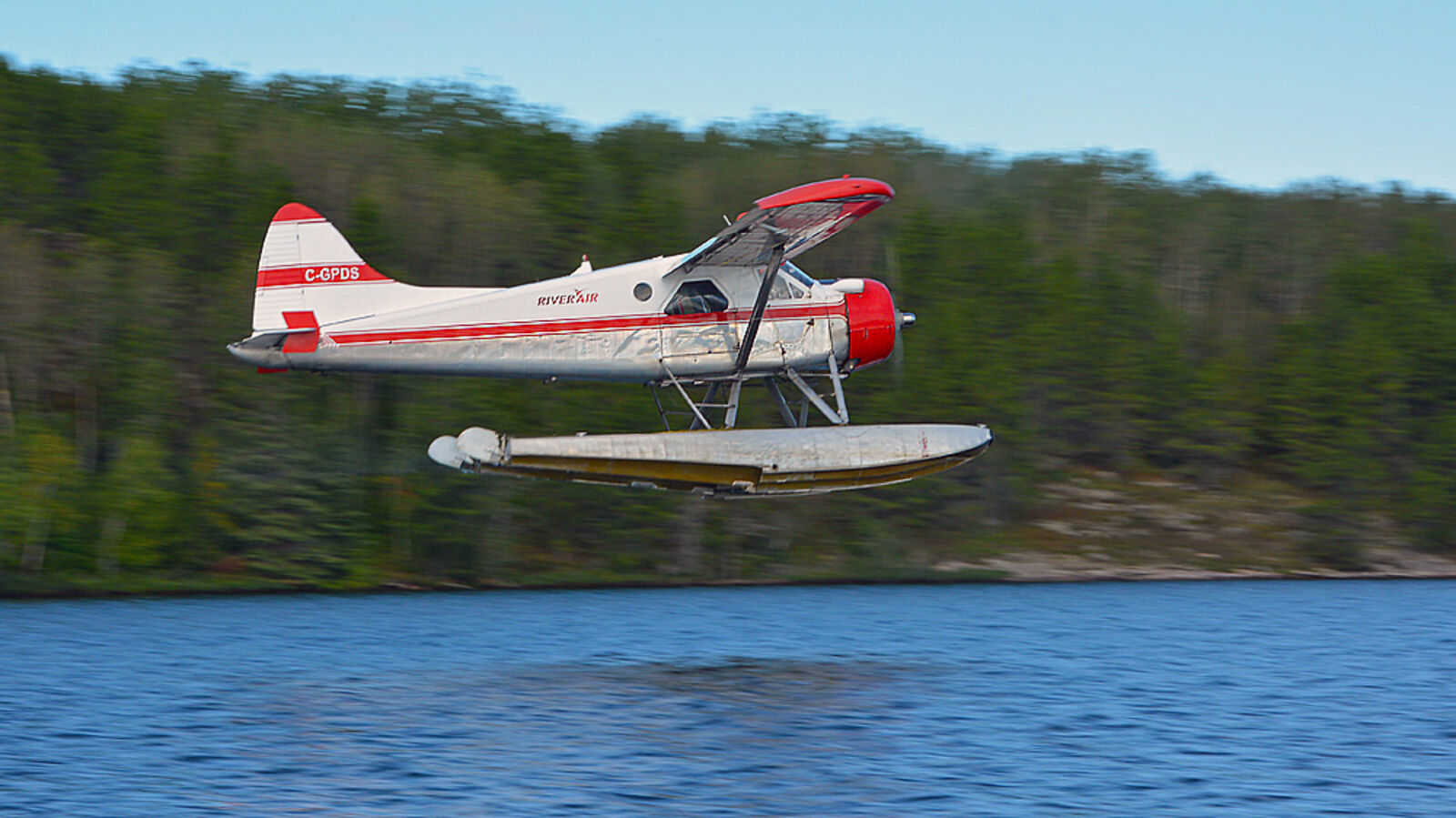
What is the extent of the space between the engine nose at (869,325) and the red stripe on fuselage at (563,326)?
180 mm

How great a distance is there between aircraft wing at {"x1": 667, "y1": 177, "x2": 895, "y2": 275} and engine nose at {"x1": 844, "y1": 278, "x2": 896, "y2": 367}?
38.9 inches

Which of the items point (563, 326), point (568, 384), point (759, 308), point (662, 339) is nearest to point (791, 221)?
point (759, 308)

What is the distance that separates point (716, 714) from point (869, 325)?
19.0ft

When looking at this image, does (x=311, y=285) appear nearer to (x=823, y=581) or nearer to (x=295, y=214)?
(x=295, y=214)

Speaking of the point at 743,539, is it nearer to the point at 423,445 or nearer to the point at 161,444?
the point at 423,445

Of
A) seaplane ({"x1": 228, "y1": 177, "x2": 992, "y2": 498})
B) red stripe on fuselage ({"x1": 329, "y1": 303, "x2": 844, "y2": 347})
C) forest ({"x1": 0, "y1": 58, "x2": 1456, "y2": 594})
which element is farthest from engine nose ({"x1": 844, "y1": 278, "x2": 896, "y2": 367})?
forest ({"x1": 0, "y1": 58, "x2": 1456, "y2": 594})

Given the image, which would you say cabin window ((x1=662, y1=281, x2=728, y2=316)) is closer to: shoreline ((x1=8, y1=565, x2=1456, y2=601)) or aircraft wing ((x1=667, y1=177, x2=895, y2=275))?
aircraft wing ((x1=667, y1=177, x2=895, y2=275))

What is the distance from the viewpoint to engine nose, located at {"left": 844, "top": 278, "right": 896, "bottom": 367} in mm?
16859

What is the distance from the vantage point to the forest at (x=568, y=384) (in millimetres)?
40375

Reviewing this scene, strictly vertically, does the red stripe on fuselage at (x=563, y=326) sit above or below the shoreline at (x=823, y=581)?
above

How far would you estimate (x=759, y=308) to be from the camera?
16.3 m

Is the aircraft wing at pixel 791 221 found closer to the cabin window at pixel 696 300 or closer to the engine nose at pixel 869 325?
the cabin window at pixel 696 300

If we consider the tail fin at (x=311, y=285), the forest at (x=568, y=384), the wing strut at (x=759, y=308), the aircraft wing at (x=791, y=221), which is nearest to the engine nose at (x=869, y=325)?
the aircraft wing at (x=791, y=221)

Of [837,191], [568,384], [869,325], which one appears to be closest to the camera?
[837,191]
